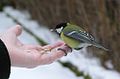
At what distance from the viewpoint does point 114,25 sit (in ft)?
11.7

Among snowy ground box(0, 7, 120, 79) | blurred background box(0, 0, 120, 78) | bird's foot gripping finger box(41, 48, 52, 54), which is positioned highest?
bird's foot gripping finger box(41, 48, 52, 54)

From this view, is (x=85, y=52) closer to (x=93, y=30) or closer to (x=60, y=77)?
(x=93, y=30)

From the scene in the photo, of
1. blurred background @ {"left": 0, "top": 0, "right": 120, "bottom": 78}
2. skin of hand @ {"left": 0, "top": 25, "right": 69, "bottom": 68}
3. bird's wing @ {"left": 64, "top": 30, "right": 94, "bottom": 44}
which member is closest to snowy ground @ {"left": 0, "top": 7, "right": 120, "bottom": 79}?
blurred background @ {"left": 0, "top": 0, "right": 120, "bottom": 78}

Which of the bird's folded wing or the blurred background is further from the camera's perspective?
the blurred background

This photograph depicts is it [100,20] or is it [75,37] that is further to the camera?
[100,20]

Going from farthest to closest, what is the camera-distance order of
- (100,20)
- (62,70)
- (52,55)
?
(100,20) < (62,70) < (52,55)

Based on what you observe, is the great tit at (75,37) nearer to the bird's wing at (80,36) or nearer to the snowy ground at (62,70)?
the bird's wing at (80,36)

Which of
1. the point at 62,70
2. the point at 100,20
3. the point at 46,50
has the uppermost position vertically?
the point at 46,50

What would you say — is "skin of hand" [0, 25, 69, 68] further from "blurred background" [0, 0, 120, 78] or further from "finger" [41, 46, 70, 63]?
"blurred background" [0, 0, 120, 78]

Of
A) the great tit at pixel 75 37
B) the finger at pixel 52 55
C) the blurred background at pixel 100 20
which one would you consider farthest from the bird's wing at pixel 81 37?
the blurred background at pixel 100 20

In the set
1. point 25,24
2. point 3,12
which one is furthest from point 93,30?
point 3,12

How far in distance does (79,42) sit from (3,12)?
10.5 feet

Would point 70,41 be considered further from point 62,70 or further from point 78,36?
point 62,70

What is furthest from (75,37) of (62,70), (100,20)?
(100,20)
